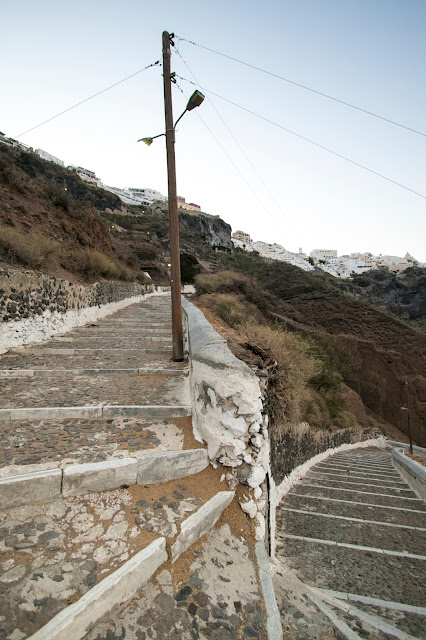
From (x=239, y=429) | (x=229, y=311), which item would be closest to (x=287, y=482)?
(x=239, y=429)

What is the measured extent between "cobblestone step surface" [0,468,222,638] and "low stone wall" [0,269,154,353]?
5029 mm

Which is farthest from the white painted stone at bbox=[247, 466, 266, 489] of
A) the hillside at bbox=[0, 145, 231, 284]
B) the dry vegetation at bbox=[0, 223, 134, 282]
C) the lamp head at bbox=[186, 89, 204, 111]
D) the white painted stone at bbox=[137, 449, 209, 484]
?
the dry vegetation at bbox=[0, 223, 134, 282]

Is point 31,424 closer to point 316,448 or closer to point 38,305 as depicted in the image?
point 38,305

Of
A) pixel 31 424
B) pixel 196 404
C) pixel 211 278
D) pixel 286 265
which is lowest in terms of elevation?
pixel 31 424

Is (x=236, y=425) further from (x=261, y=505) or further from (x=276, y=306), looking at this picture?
(x=276, y=306)

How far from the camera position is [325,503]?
184 inches

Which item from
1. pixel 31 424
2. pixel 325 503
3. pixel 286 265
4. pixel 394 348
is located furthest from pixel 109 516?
pixel 286 265

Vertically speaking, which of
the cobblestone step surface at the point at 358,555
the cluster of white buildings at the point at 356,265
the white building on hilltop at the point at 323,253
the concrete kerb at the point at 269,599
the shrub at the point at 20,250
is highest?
the white building on hilltop at the point at 323,253

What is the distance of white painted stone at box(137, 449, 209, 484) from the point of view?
2422 millimetres

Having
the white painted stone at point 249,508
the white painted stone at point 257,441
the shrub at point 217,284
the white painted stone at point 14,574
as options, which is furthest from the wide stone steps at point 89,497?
the shrub at point 217,284

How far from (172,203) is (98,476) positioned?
505 centimetres

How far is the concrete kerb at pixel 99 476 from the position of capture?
2.03m

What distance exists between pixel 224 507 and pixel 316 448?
728cm

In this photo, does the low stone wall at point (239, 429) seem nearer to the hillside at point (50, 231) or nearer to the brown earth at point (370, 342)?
the hillside at point (50, 231)
